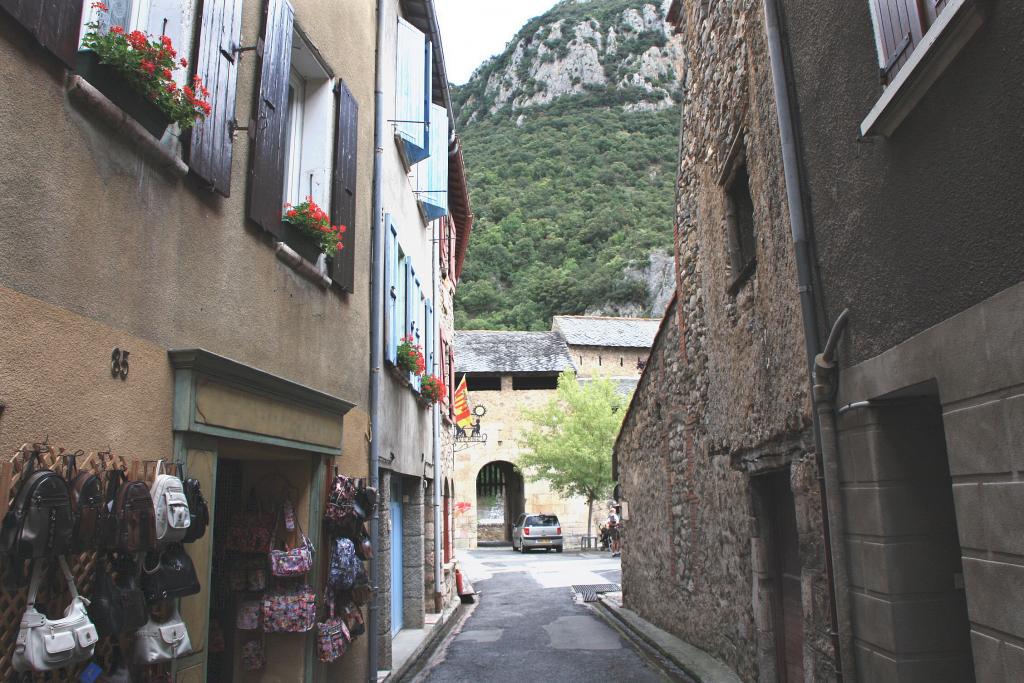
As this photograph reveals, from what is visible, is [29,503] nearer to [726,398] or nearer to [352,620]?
[352,620]

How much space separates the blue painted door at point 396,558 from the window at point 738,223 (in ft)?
17.3

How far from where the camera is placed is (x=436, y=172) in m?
10.9

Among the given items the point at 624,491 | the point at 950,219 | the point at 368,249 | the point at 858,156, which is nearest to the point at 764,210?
the point at 858,156

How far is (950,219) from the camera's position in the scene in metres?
3.04

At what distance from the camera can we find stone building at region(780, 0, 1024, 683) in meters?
2.71

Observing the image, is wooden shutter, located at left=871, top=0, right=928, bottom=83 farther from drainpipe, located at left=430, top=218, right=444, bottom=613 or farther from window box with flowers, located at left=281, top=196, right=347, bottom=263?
drainpipe, located at left=430, top=218, right=444, bottom=613

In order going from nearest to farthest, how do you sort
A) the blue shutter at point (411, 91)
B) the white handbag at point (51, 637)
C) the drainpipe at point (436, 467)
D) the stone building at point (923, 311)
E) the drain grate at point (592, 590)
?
the white handbag at point (51, 637) → the stone building at point (923, 311) → the blue shutter at point (411, 91) → the drainpipe at point (436, 467) → the drain grate at point (592, 590)

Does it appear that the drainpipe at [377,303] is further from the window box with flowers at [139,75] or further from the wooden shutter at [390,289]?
the window box with flowers at [139,75]

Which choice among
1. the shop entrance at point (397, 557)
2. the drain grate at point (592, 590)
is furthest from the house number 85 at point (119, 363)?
the drain grate at point (592, 590)

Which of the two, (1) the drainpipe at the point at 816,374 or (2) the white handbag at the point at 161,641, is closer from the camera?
(2) the white handbag at the point at 161,641

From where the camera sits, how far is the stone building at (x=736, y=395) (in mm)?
4996

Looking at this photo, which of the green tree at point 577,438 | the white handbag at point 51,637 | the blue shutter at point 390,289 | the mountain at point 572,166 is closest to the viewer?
the white handbag at point 51,637

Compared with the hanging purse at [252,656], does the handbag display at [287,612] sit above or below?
above

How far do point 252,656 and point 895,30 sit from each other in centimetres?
520
